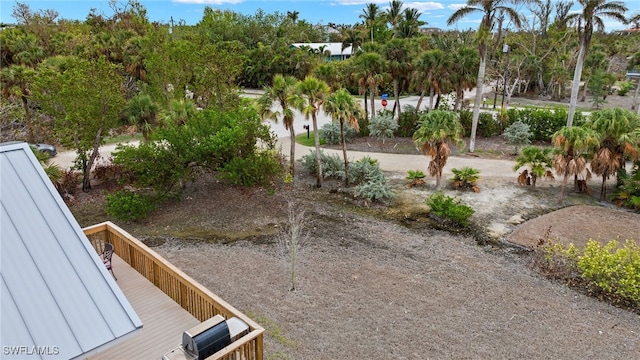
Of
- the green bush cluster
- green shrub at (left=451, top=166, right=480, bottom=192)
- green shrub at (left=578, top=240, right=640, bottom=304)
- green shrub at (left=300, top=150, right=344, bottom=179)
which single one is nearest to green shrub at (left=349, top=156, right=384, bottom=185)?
green shrub at (left=300, top=150, right=344, bottom=179)

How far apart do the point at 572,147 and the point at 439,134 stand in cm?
462

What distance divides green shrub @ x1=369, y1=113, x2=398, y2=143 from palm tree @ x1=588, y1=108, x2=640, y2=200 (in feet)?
36.8

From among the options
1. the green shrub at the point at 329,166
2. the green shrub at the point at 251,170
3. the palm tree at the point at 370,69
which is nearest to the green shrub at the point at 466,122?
the palm tree at the point at 370,69

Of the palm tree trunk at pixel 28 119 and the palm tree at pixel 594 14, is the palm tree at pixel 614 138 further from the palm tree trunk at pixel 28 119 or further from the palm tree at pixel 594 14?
the palm tree trunk at pixel 28 119

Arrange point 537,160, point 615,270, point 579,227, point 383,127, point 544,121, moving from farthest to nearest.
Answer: point 544,121, point 383,127, point 537,160, point 579,227, point 615,270

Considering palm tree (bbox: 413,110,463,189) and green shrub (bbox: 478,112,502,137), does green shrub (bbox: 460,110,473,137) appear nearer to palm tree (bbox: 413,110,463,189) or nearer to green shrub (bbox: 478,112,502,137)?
green shrub (bbox: 478,112,502,137)

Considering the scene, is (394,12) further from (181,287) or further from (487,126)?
(181,287)

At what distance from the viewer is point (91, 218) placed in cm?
1582

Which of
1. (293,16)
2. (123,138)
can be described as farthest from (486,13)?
(293,16)

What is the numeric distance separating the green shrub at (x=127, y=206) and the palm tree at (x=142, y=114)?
4.36 m

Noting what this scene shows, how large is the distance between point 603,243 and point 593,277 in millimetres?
2795

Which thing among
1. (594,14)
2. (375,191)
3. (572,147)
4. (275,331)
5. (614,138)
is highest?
(594,14)

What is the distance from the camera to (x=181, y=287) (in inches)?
315

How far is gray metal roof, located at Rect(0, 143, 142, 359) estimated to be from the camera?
4.29m
